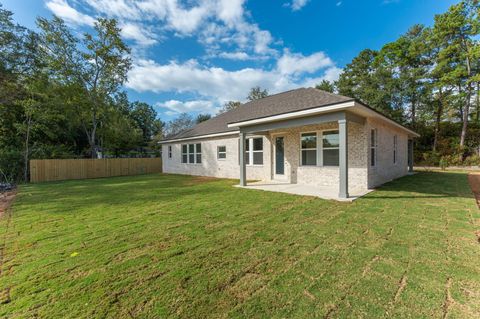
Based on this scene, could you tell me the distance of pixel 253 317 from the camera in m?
1.85

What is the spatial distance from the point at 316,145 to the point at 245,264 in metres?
7.04

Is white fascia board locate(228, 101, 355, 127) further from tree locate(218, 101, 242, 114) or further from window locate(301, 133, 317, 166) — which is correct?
tree locate(218, 101, 242, 114)

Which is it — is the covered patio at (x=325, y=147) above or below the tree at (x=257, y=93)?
below

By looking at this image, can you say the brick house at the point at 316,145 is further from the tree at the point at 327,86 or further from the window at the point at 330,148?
the tree at the point at 327,86

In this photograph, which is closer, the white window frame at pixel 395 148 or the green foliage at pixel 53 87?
the white window frame at pixel 395 148

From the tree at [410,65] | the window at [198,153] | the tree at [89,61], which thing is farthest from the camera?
the tree at [410,65]

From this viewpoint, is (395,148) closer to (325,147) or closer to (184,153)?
(325,147)

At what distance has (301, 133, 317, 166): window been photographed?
29.0 feet

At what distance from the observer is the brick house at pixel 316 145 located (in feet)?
22.4

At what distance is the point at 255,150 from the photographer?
11516 millimetres

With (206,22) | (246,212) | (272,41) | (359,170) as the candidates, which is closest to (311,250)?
(246,212)

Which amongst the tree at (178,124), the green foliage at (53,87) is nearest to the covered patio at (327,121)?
the green foliage at (53,87)

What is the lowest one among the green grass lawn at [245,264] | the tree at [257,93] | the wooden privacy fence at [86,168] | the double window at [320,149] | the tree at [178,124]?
the green grass lawn at [245,264]

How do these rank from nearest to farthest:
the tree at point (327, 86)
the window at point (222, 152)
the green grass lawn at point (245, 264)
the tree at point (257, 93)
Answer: the green grass lawn at point (245, 264), the window at point (222, 152), the tree at point (327, 86), the tree at point (257, 93)
